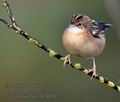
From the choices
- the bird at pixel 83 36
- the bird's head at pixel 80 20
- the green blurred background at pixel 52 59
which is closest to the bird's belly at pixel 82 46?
the bird at pixel 83 36

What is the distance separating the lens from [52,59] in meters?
10.1

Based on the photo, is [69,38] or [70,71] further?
[70,71]

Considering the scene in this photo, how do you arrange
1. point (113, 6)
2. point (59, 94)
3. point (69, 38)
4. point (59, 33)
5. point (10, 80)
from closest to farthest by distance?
point (69, 38) → point (113, 6) → point (59, 94) → point (10, 80) → point (59, 33)

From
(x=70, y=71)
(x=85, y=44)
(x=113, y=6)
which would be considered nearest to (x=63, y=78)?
(x=70, y=71)

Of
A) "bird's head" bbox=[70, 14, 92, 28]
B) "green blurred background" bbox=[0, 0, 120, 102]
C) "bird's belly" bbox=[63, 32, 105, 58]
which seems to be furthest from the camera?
"green blurred background" bbox=[0, 0, 120, 102]

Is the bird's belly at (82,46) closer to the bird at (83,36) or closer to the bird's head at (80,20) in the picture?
the bird at (83,36)

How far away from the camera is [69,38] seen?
5.61m

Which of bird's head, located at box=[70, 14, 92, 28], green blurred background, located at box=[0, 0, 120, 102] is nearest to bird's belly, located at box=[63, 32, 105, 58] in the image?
bird's head, located at box=[70, 14, 92, 28]

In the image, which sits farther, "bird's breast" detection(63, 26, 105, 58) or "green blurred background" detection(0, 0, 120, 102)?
"green blurred background" detection(0, 0, 120, 102)

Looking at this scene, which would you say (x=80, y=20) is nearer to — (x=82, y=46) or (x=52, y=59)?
(x=82, y=46)

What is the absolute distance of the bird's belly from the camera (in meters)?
5.61

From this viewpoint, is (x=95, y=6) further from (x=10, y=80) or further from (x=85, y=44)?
(x=85, y=44)

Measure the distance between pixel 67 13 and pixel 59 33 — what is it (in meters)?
0.38

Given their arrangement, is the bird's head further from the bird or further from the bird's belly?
the bird's belly
